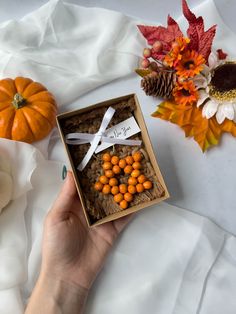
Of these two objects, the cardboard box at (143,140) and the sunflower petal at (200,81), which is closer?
the cardboard box at (143,140)

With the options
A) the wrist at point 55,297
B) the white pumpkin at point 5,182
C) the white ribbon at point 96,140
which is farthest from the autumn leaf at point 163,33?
the wrist at point 55,297

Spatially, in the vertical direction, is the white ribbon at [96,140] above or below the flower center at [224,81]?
below

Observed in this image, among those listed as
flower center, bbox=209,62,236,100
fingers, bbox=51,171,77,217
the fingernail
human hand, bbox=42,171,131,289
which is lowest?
human hand, bbox=42,171,131,289

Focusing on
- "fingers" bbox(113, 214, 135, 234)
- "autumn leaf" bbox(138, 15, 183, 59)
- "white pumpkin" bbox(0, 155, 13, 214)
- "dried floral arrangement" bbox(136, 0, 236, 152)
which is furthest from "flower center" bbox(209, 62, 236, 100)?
"white pumpkin" bbox(0, 155, 13, 214)

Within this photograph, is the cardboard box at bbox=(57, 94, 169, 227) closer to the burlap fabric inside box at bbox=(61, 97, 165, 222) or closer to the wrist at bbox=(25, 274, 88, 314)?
the burlap fabric inside box at bbox=(61, 97, 165, 222)

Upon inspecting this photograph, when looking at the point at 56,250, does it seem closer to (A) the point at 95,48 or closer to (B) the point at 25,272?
(B) the point at 25,272

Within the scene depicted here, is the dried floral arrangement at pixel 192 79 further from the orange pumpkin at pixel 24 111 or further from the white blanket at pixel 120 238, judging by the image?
the orange pumpkin at pixel 24 111

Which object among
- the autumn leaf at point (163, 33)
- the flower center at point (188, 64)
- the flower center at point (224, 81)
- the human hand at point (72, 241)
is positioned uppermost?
the autumn leaf at point (163, 33)
